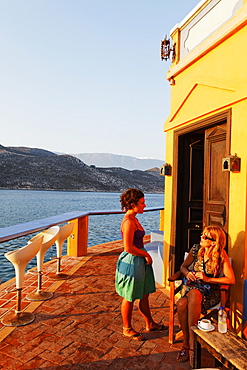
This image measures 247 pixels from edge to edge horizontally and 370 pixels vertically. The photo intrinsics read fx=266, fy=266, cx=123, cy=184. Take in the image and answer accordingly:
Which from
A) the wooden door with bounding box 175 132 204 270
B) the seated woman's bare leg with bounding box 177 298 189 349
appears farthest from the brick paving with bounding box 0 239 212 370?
the wooden door with bounding box 175 132 204 270

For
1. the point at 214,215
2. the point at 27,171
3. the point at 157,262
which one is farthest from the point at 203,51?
A: the point at 27,171

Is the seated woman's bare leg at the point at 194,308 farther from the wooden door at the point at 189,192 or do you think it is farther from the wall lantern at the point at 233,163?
the wooden door at the point at 189,192

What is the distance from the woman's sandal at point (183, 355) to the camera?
7.12ft

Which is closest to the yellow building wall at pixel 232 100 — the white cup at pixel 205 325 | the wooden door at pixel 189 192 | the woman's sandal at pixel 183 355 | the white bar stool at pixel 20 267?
the wooden door at pixel 189 192

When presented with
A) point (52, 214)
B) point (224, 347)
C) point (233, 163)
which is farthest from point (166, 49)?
point (52, 214)

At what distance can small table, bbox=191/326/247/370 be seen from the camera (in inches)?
56.5

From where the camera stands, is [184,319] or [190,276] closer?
[184,319]

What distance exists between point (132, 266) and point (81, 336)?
0.85 m

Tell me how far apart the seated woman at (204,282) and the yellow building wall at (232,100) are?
0.97 feet

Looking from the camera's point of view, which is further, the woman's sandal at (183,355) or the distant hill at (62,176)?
the distant hill at (62,176)

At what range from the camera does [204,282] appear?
237cm

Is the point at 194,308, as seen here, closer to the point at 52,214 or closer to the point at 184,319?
the point at 184,319

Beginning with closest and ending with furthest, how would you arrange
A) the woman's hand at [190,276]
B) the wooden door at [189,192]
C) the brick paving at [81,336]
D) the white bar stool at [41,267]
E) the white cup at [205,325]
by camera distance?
the white cup at [205,325] < the brick paving at [81,336] < the woman's hand at [190,276] < the white bar stool at [41,267] < the wooden door at [189,192]

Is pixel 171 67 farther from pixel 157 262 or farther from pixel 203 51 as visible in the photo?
pixel 157 262
